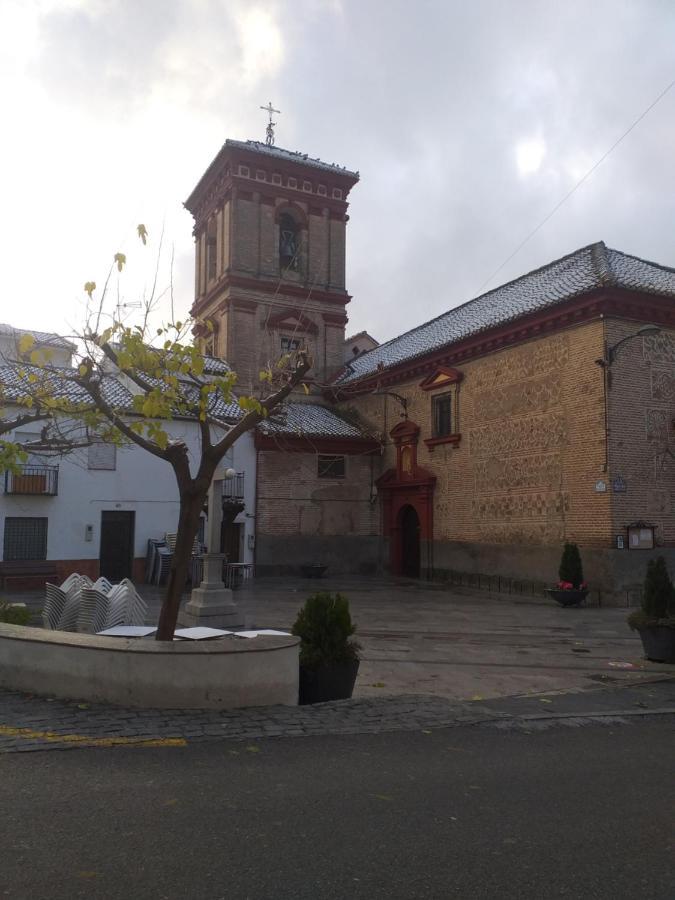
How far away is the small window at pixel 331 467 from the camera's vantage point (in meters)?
26.5

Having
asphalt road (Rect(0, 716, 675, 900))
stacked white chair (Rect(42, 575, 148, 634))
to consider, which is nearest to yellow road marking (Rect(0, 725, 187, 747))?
asphalt road (Rect(0, 716, 675, 900))

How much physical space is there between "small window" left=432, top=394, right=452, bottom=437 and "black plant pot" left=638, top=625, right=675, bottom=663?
13.8 meters

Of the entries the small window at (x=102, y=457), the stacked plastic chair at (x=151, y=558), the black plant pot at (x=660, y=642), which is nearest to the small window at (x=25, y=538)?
the small window at (x=102, y=457)

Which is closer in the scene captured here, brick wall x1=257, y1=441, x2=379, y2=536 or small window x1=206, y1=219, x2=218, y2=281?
brick wall x1=257, y1=441, x2=379, y2=536

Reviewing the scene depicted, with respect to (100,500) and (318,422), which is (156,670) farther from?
(318,422)

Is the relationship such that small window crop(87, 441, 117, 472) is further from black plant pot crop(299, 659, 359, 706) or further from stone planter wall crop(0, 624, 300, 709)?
black plant pot crop(299, 659, 359, 706)

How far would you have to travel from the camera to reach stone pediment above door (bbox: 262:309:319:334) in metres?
29.3

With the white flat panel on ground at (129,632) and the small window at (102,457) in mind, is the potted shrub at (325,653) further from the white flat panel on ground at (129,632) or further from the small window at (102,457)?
the small window at (102,457)

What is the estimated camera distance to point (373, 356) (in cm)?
3142

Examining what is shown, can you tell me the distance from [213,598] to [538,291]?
14.3 m

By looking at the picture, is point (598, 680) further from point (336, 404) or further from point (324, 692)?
point (336, 404)


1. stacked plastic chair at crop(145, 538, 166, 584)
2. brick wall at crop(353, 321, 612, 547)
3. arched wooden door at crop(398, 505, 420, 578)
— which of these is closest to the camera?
brick wall at crop(353, 321, 612, 547)

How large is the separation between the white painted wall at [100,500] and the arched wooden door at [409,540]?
21.9 feet

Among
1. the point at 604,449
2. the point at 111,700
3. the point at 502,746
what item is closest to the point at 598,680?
the point at 502,746
